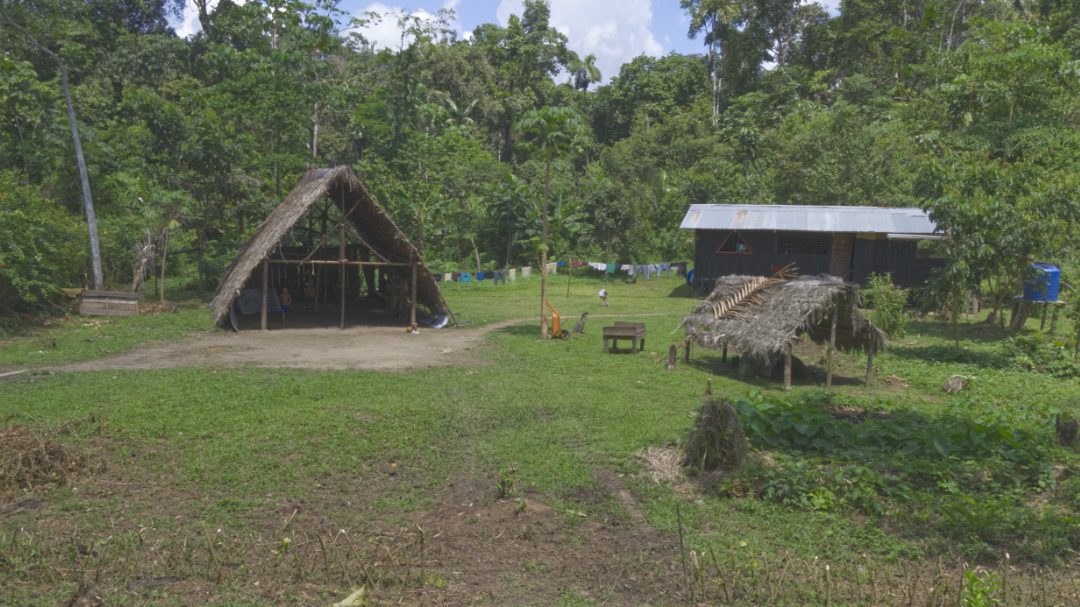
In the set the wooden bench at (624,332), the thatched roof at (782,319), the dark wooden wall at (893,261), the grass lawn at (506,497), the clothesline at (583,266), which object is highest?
the dark wooden wall at (893,261)

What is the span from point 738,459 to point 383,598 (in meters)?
4.54

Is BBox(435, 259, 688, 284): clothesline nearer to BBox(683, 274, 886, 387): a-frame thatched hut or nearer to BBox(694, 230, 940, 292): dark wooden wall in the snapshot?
BBox(694, 230, 940, 292): dark wooden wall

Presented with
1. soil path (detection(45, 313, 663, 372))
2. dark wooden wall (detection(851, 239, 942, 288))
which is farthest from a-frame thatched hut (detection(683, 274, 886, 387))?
dark wooden wall (detection(851, 239, 942, 288))

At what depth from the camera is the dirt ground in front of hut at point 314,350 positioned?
15453 millimetres

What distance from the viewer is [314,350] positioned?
17.3 meters

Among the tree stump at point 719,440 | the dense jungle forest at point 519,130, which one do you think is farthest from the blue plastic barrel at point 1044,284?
the tree stump at point 719,440

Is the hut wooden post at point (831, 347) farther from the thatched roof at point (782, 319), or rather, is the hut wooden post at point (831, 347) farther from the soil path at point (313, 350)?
the soil path at point (313, 350)

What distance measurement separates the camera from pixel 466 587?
6.11m

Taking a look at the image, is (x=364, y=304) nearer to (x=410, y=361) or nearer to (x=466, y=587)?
(x=410, y=361)

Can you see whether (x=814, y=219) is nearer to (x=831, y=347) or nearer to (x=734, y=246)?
(x=734, y=246)

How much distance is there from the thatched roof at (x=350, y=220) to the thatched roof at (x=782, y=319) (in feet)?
27.1

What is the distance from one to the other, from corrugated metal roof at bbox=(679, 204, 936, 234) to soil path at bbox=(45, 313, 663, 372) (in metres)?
13.3

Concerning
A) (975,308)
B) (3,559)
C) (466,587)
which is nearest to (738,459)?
(466,587)

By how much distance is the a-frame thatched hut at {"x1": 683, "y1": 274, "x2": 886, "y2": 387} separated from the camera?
1420 centimetres
